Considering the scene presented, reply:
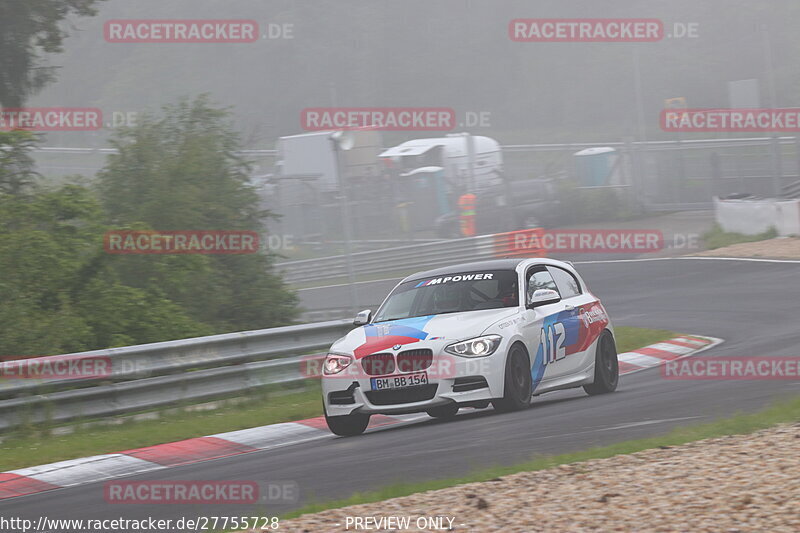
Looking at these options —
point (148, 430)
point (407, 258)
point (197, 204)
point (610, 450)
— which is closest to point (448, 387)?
point (610, 450)

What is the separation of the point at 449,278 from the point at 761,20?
6869 centimetres

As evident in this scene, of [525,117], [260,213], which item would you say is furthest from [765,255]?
[525,117]

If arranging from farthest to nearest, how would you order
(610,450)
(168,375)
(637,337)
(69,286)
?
(637,337) → (69,286) → (168,375) → (610,450)

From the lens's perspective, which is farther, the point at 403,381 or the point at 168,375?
the point at 168,375

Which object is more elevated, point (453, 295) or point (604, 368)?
point (453, 295)

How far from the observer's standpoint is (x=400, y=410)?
10.4 m

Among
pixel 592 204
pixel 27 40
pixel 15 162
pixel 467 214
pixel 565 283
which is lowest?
pixel 565 283

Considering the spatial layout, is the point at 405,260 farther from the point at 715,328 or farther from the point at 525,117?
the point at 525,117

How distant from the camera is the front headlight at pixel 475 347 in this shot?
1041cm

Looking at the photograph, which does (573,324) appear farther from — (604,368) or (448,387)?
(448,387)

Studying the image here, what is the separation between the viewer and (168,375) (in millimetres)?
13266

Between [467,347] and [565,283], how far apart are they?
8.47 feet

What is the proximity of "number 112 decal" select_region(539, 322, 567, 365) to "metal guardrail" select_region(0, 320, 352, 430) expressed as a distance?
4081mm

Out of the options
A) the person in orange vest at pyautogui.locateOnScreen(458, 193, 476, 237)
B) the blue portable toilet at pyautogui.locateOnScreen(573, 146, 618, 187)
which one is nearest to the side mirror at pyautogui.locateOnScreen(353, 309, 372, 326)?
the person in orange vest at pyautogui.locateOnScreen(458, 193, 476, 237)
